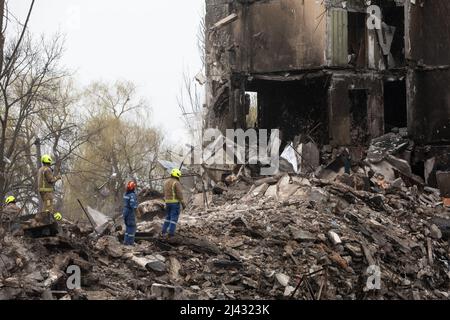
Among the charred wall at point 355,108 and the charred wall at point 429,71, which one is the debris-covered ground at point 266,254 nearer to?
the charred wall at point 429,71

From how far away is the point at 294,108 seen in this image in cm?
2400

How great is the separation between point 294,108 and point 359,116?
9.48 ft

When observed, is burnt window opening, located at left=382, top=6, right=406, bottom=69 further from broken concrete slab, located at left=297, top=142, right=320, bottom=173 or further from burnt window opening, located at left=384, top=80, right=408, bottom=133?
broken concrete slab, located at left=297, top=142, right=320, bottom=173

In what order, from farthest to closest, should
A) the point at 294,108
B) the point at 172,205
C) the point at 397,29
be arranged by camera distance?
the point at 294,108 → the point at 397,29 → the point at 172,205

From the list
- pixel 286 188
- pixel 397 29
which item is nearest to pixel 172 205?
pixel 286 188

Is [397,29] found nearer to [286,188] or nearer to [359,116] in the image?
[359,116]

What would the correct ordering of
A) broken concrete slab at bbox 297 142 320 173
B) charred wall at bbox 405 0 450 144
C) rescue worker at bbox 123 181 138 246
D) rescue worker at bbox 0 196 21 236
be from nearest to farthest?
rescue worker at bbox 0 196 21 236
rescue worker at bbox 123 181 138 246
broken concrete slab at bbox 297 142 320 173
charred wall at bbox 405 0 450 144

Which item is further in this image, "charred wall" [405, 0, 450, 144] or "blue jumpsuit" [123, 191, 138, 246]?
"charred wall" [405, 0, 450, 144]

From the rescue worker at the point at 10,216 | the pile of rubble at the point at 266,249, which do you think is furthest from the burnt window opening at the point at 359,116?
the rescue worker at the point at 10,216

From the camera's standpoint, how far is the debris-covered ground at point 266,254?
967 centimetres

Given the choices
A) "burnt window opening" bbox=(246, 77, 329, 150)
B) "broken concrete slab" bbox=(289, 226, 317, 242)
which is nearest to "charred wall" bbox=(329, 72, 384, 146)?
"burnt window opening" bbox=(246, 77, 329, 150)

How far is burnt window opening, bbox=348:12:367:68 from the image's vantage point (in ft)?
70.6

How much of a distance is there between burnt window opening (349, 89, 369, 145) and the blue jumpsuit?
11.8 m
